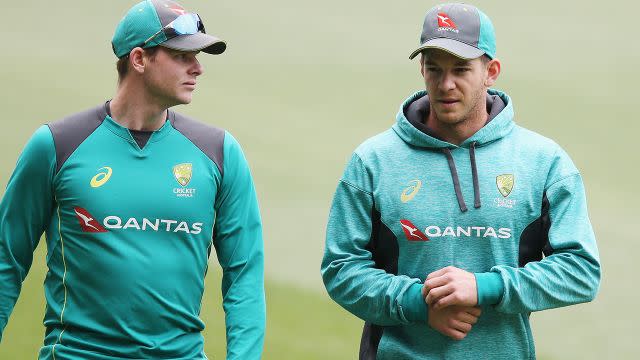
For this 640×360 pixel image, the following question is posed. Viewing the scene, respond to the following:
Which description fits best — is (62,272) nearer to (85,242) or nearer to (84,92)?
(85,242)

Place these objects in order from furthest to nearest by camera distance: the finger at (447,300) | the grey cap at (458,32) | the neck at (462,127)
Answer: the neck at (462,127) < the grey cap at (458,32) < the finger at (447,300)

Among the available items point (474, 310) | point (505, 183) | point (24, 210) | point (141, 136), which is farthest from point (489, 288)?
point (24, 210)

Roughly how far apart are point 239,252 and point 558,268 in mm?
857

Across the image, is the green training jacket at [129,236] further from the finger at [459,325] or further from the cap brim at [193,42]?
the finger at [459,325]

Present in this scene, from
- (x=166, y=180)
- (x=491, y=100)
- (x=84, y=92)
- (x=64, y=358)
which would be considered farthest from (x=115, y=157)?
(x=84, y=92)

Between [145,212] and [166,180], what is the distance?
0.35ft

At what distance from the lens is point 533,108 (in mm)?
5984

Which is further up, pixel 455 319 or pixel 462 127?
pixel 462 127

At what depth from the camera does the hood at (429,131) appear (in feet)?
11.2

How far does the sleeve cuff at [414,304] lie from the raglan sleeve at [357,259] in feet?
0.04

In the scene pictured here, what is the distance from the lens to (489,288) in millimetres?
3230

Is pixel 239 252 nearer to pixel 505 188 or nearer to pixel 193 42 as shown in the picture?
pixel 193 42

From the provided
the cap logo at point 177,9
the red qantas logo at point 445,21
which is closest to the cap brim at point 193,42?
the cap logo at point 177,9

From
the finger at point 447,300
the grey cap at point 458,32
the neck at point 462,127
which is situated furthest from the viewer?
the neck at point 462,127
